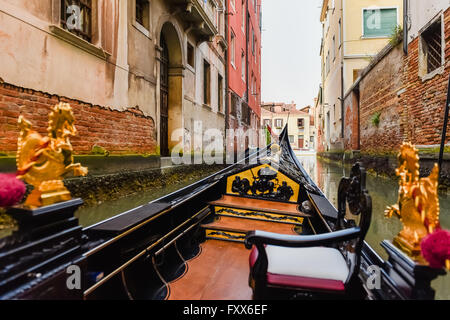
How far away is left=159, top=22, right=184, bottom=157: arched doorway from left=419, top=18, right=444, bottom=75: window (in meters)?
5.03

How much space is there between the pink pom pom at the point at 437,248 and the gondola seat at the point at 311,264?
0.34m

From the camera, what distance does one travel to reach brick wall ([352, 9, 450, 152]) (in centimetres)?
461

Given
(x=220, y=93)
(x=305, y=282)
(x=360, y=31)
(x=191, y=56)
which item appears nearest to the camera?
(x=305, y=282)

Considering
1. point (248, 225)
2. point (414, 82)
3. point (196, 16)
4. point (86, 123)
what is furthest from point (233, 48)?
point (248, 225)

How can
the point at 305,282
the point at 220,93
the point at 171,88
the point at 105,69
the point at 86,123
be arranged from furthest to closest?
the point at 220,93, the point at 171,88, the point at 105,69, the point at 86,123, the point at 305,282

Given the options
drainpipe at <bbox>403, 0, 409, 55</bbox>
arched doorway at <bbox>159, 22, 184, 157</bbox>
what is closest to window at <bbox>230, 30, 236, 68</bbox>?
arched doorway at <bbox>159, 22, 184, 157</bbox>

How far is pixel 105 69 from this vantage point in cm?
385

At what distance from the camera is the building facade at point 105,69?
2.62 metres

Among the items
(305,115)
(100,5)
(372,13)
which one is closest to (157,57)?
(100,5)

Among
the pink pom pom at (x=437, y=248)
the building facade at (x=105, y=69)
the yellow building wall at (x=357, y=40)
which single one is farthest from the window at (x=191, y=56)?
the yellow building wall at (x=357, y=40)

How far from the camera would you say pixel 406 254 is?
0.87 metres

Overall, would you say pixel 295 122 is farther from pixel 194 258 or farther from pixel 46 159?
pixel 46 159

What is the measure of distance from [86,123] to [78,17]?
1.39 metres
